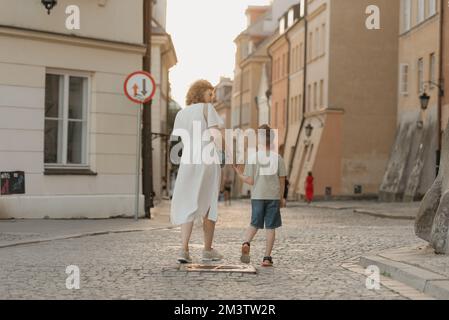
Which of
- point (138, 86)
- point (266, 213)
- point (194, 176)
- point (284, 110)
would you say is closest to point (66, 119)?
point (138, 86)

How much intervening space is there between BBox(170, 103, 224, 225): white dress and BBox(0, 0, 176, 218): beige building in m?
7.19

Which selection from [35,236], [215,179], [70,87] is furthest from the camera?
[70,87]

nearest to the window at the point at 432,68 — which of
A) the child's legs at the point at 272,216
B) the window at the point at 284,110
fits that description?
the window at the point at 284,110

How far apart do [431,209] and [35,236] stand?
575cm

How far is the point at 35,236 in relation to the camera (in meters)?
13.3

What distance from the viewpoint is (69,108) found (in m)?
17.9

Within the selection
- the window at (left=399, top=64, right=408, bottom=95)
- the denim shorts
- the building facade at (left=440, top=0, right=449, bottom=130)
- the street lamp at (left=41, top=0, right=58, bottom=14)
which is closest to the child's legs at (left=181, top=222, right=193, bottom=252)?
the denim shorts

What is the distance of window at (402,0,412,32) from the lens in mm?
42812

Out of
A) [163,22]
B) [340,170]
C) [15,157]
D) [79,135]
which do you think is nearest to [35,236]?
[15,157]

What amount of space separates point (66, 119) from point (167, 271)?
8.90 metres

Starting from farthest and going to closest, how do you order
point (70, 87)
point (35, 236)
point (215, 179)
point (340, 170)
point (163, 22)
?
1. point (163, 22)
2. point (340, 170)
3. point (70, 87)
4. point (35, 236)
5. point (215, 179)

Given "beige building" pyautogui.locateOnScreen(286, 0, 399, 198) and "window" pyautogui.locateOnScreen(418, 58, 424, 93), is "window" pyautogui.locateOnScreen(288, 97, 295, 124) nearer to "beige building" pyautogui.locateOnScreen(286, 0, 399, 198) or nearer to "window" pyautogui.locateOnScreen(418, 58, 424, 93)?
"beige building" pyautogui.locateOnScreen(286, 0, 399, 198)

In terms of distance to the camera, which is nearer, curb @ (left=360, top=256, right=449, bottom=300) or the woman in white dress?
curb @ (left=360, top=256, right=449, bottom=300)
